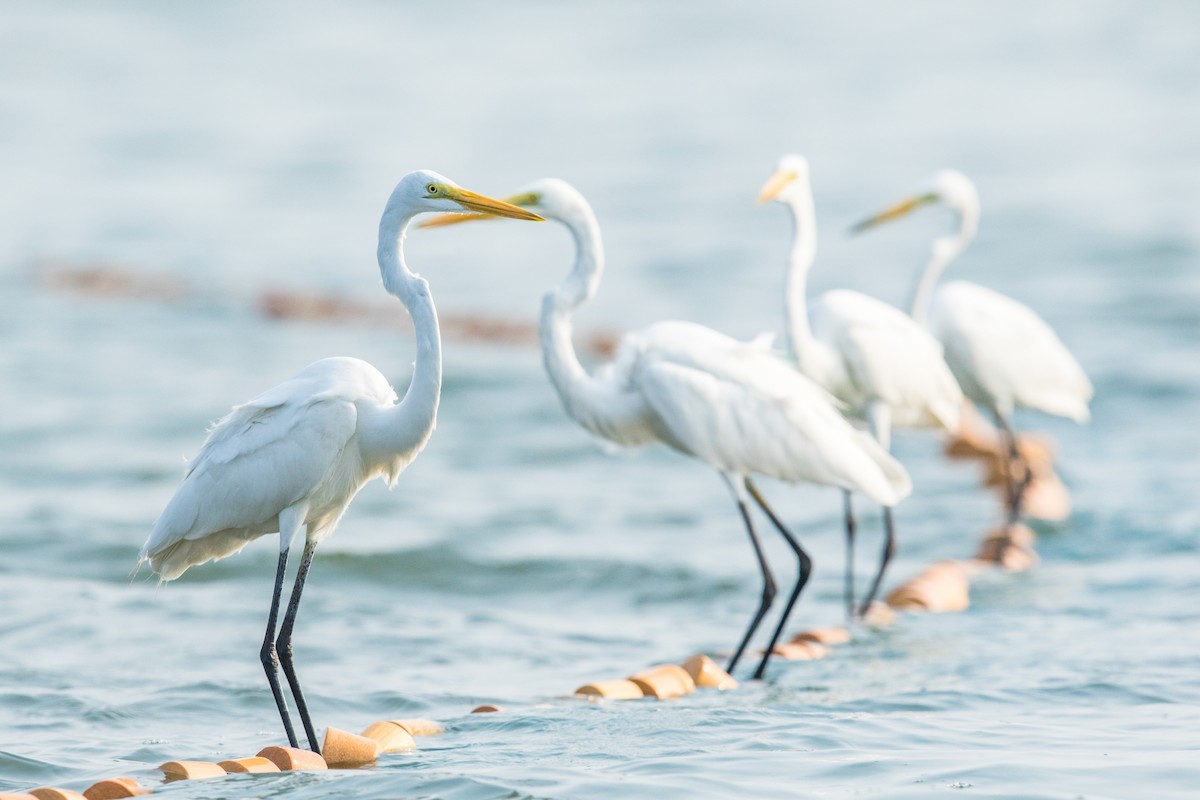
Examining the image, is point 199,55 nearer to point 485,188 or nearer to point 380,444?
point 485,188

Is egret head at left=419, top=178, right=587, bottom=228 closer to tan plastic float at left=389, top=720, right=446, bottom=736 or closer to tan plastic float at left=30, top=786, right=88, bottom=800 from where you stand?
tan plastic float at left=389, top=720, right=446, bottom=736

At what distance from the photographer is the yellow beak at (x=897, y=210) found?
32.5 feet

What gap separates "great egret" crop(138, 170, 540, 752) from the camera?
5277 mm

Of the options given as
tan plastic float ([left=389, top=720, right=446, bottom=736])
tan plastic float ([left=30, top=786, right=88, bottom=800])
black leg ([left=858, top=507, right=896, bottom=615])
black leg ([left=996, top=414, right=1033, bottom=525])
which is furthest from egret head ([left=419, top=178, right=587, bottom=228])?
black leg ([left=996, top=414, right=1033, bottom=525])

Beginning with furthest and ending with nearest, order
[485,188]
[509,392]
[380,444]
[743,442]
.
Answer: [485,188], [509,392], [743,442], [380,444]

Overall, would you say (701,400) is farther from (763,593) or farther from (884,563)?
(884,563)

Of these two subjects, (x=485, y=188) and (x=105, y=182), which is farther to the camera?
(x=105, y=182)

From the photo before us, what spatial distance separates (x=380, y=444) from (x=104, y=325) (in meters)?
12.4

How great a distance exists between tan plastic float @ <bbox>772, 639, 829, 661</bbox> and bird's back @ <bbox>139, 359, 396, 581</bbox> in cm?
239

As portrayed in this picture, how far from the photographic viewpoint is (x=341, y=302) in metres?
18.1

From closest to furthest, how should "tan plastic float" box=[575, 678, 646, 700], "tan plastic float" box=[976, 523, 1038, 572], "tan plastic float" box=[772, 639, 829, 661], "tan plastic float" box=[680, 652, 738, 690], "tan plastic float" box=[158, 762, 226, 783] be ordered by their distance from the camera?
"tan plastic float" box=[158, 762, 226, 783] < "tan plastic float" box=[575, 678, 646, 700] < "tan plastic float" box=[680, 652, 738, 690] < "tan plastic float" box=[772, 639, 829, 661] < "tan plastic float" box=[976, 523, 1038, 572]

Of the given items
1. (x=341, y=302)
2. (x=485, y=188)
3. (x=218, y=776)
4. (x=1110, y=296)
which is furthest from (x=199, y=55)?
(x=218, y=776)

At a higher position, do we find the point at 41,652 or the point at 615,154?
the point at 615,154

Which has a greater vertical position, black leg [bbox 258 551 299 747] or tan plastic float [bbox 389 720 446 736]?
black leg [bbox 258 551 299 747]
